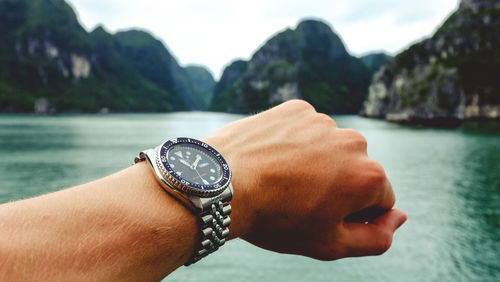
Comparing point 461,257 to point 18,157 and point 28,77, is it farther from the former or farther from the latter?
point 28,77

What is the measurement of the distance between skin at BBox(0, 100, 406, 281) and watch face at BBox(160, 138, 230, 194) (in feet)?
0.31

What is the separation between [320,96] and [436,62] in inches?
2306

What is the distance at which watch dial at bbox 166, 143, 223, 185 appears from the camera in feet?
4.76

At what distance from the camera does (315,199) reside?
5.11 ft

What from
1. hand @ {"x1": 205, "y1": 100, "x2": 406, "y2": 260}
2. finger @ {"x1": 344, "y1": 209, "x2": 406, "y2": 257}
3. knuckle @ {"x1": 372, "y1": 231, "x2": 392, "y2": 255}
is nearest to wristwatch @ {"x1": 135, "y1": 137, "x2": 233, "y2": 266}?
hand @ {"x1": 205, "y1": 100, "x2": 406, "y2": 260}

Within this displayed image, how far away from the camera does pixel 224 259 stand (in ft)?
36.7

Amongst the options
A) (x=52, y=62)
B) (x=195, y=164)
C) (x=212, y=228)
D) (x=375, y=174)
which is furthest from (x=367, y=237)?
(x=52, y=62)

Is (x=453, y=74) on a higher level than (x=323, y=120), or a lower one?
lower

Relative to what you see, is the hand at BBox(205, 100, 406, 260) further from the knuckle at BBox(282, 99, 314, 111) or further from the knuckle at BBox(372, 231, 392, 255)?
the knuckle at BBox(282, 99, 314, 111)

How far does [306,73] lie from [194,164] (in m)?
165

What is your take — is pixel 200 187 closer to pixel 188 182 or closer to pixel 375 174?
pixel 188 182

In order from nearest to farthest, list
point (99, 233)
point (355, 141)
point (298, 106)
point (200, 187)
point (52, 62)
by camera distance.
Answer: point (99, 233), point (200, 187), point (355, 141), point (298, 106), point (52, 62)

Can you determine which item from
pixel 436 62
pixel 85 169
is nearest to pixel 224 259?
pixel 85 169

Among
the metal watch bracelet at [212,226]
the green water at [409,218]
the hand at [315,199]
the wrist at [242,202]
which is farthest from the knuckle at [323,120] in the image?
the green water at [409,218]
